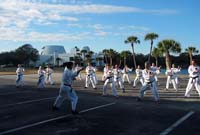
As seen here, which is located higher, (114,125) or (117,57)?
(117,57)

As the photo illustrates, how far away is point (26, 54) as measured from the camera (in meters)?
130

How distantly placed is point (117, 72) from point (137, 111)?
10.6 m

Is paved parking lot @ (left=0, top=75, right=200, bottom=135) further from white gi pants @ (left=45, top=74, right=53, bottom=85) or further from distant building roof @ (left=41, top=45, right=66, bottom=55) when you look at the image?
distant building roof @ (left=41, top=45, right=66, bottom=55)

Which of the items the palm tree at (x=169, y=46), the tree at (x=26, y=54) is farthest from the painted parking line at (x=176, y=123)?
the tree at (x=26, y=54)

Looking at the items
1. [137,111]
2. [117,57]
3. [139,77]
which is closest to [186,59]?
[117,57]

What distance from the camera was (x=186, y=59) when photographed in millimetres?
83625

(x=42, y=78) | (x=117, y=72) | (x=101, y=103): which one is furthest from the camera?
(x=42, y=78)

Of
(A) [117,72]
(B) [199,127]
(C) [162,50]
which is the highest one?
(C) [162,50]

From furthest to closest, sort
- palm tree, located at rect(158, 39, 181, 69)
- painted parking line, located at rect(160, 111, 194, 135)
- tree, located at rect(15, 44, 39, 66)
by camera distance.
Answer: tree, located at rect(15, 44, 39, 66), palm tree, located at rect(158, 39, 181, 69), painted parking line, located at rect(160, 111, 194, 135)

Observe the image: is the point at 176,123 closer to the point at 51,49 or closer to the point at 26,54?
the point at 26,54

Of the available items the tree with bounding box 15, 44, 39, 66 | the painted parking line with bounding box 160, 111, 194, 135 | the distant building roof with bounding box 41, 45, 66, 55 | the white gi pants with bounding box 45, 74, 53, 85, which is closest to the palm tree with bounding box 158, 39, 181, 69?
the white gi pants with bounding box 45, 74, 53, 85

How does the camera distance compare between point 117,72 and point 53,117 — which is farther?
point 117,72

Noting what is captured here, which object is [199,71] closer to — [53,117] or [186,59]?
[53,117]

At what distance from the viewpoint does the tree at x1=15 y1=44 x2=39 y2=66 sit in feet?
418
